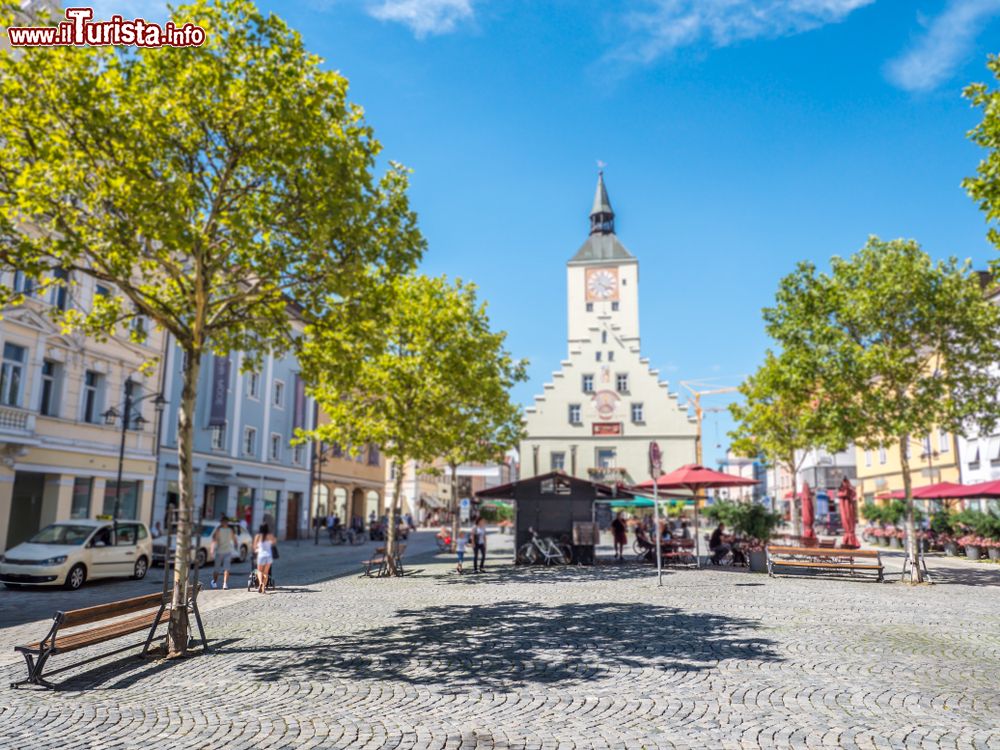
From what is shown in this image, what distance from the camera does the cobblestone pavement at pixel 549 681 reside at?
6082 millimetres

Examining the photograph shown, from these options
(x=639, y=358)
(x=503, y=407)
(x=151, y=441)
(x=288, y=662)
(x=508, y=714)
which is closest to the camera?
(x=508, y=714)

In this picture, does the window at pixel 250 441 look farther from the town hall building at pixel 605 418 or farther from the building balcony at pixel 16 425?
the town hall building at pixel 605 418

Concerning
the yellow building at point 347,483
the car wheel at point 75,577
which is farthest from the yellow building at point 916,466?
the yellow building at point 347,483

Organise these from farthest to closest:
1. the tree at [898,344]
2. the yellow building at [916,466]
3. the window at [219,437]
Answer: the yellow building at [916,466] < the window at [219,437] < the tree at [898,344]

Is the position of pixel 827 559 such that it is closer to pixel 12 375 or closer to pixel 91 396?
pixel 12 375

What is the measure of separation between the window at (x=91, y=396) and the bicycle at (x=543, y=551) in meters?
16.5

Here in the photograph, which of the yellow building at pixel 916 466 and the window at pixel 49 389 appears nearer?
the window at pixel 49 389

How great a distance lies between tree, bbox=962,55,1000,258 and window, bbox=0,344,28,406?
25825 mm

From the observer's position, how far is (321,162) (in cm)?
1045

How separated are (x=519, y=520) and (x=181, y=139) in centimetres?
1658

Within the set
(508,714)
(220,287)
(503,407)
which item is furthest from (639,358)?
(508,714)

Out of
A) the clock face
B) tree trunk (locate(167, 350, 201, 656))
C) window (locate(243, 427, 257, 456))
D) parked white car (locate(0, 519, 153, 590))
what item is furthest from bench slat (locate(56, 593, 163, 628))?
the clock face

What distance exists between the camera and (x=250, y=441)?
126ft

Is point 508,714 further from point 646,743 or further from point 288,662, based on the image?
point 288,662
